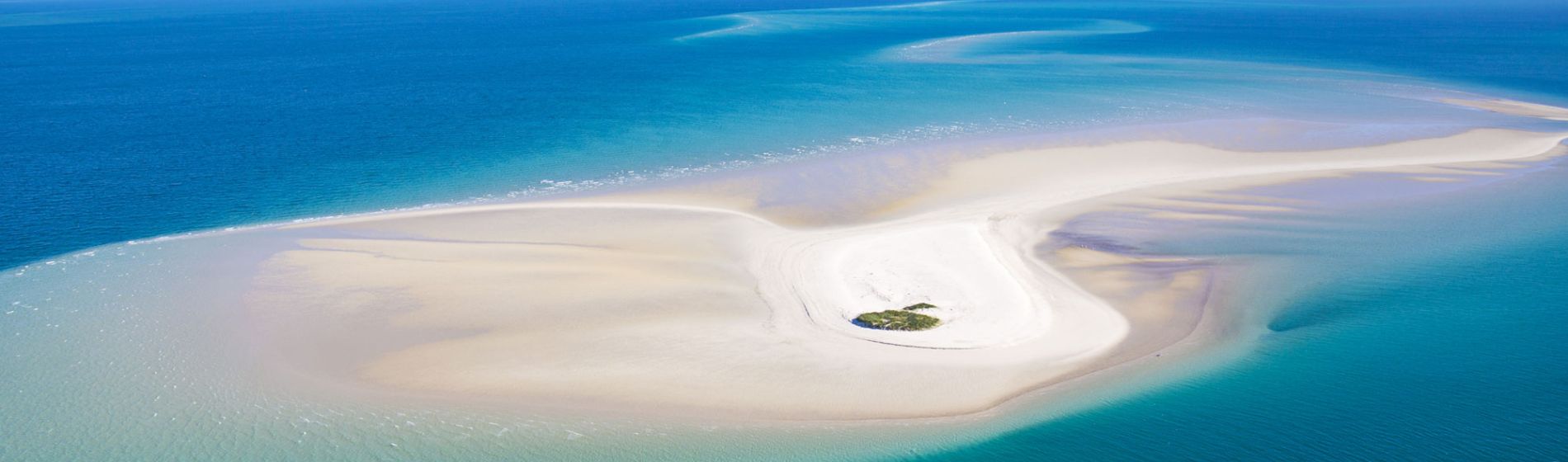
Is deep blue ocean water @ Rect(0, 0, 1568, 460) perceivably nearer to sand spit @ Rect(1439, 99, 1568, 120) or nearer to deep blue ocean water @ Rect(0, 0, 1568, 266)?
deep blue ocean water @ Rect(0, 0, 1568, 266)

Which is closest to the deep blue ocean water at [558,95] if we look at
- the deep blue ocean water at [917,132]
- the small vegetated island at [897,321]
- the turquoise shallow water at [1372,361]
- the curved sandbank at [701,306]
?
the deep blue ocean water at [917,132]

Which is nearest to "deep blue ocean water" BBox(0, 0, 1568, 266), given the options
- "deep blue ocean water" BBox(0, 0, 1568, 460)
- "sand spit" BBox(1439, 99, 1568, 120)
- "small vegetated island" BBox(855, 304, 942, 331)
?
"deep blue ocean water" BBox(0, 0, 1568, 460)

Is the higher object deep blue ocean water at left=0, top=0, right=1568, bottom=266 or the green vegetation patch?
deep blue ocean water at left=0, top=0, right=1568, bottom=266

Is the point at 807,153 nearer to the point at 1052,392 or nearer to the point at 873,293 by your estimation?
the point at 873,293

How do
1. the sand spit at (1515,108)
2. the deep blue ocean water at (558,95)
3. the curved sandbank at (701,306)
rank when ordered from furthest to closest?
the sand spit at (1515,108)
the deep blue ocean water at (558,95)
the curved sandbank at (701,306)

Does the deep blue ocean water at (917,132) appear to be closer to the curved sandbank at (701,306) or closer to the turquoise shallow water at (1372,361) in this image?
the turquoise shallow water at (1372,361)

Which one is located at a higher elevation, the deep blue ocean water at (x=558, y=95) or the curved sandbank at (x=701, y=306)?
the deep blue ocean water at (x=558, y=95)

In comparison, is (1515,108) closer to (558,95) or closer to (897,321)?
(897,321)

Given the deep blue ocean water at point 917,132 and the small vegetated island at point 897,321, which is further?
the small vegetated island at point 897,321
